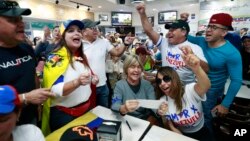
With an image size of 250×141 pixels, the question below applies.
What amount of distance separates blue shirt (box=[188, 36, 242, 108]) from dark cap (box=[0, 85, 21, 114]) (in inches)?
82.8

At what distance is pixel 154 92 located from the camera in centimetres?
214

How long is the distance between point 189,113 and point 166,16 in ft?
42.8

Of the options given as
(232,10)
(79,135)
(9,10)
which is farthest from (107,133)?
(232,10)

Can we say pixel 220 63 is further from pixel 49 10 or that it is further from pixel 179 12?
pixel 179 12

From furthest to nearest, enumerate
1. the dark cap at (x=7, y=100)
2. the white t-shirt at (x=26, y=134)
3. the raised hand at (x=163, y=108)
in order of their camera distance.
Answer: the raised hand at (x=163, y=108), the white t-shirt at (x=26, y=134), the dark cap at (x=7, y=100)

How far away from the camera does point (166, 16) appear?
13.9 meters

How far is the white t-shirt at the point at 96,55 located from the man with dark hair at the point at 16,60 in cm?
123

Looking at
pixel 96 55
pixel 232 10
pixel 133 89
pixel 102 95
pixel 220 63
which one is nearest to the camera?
pixel 133 89

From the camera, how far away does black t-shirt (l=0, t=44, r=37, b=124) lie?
146 cm

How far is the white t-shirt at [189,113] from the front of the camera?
1855 millimetres

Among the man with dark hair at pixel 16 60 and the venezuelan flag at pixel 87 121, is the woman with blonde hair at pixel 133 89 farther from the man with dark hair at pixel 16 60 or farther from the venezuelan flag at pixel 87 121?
the man with dark hair at pixel 16 60

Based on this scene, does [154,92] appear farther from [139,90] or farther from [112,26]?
[112,26]

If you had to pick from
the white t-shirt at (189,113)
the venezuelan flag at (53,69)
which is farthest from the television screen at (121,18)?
the white t-shirt at (189,113)

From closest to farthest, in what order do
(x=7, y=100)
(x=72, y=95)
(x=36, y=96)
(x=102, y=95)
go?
(x=7, y=100)
(x=36, y=96)
(x=72, y=95)
(x=102, y=95)
